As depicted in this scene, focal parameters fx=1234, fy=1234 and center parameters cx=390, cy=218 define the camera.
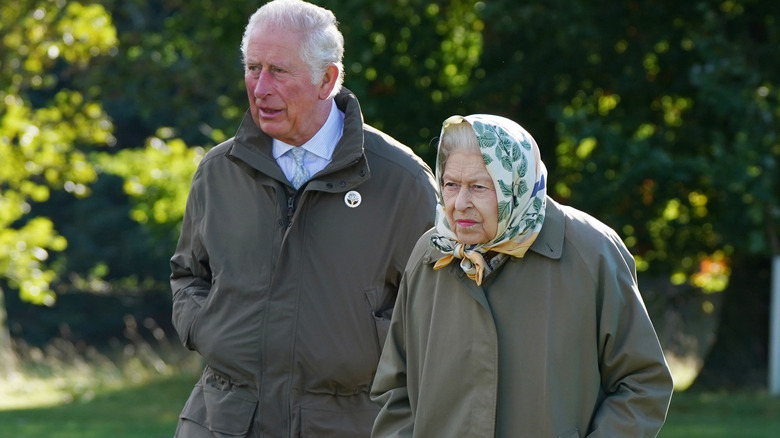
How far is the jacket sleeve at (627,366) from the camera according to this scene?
110 inches

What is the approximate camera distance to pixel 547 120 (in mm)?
13406

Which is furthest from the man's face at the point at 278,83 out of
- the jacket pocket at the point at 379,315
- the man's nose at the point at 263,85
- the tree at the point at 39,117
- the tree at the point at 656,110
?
the tree at the point at 39,117

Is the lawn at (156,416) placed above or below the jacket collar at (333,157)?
below

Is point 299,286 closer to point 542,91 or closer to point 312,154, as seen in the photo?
point 312,154

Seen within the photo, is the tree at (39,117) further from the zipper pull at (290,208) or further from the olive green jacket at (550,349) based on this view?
the olive green jacket at (550,349)

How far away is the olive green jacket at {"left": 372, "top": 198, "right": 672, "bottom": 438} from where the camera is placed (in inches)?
111

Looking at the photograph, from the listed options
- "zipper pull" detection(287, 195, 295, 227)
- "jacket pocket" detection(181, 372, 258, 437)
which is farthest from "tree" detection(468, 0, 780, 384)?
"jacket pocket" detection(181, 372, 258, 437)

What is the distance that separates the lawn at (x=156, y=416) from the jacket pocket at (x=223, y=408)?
240 inches

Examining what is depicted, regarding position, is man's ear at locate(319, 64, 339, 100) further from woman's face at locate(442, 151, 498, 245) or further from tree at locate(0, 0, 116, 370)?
tree at locate(0, 0, 116, 370)

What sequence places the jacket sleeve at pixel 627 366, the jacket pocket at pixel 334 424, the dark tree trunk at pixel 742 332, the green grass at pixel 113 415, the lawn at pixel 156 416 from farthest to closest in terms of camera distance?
the dark tree trunk at pixel 742 332
the green grass at pixel 113 415
the lawn at pixel 156 416
the jacket pocket at pixel 334 424
the jacket sleeve at pixel 627 366

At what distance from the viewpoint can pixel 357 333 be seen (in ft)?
12.2

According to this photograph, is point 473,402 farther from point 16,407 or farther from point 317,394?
point 16,407

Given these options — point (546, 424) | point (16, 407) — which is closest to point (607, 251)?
point (546, 424)

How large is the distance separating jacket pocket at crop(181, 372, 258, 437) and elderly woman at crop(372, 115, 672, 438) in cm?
90
